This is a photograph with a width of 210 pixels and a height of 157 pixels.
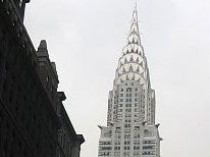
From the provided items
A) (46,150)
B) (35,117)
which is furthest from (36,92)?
(46,150)

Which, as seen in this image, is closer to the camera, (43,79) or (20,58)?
(20,58)

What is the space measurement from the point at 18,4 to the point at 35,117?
16.7 metres

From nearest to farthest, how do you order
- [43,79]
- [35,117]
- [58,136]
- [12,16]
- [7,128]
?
[7,128] < [12,16] < [35,117] < [43,79] < [58,136]

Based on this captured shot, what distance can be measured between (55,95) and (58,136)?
7127 mm

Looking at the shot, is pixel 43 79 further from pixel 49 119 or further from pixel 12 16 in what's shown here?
pixel 12 16

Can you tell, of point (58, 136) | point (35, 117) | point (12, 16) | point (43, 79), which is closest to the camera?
point (12, 16)

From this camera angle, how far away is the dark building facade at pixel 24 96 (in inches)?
3120

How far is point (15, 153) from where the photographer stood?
81.4m

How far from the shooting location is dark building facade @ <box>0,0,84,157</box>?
3120 inches

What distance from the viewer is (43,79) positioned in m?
98.8

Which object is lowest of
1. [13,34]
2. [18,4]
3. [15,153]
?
[15,153]

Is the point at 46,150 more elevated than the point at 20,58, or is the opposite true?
the point at 20,58

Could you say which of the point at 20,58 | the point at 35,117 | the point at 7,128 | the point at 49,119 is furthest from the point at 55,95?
the point at 7,128

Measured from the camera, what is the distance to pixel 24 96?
87.4 meters
